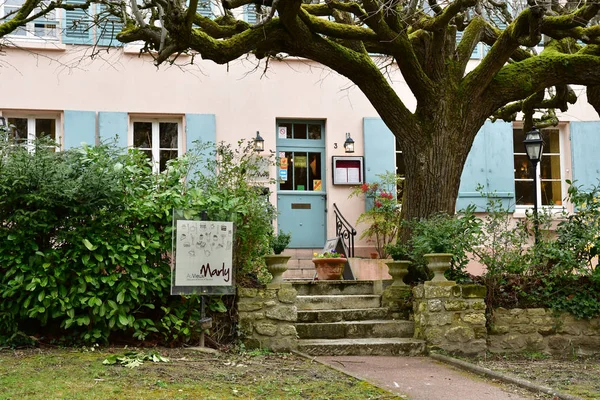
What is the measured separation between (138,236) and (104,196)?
1.73 feet

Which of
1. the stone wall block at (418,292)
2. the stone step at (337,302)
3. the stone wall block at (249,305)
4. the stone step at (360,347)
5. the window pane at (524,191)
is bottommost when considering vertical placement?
the stone step at (360,347)

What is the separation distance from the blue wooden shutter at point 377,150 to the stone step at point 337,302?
14.9 ft

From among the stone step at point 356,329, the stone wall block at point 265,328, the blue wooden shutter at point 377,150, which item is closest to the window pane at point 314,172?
the blue wooden shutter at point 377,150

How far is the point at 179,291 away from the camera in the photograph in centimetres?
748

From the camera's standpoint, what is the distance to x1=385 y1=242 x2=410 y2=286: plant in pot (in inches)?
359

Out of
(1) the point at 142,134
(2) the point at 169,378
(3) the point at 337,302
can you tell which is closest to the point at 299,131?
(1) the point at 142,134

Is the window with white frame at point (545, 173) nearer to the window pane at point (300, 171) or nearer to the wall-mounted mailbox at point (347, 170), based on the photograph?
the wall-mounted mailbox at point (347, 170)

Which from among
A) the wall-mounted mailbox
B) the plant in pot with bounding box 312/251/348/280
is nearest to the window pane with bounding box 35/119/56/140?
the wall-mounted mailbox

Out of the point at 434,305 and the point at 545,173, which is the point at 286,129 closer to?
the point at 545,173

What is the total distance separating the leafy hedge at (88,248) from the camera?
7.43m

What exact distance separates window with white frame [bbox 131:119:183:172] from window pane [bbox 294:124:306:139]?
83.8 inches

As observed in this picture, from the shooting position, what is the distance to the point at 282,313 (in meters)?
8.02

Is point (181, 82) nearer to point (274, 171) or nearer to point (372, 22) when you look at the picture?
point (274, 171)

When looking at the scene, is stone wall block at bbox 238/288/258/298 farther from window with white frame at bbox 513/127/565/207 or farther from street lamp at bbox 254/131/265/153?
window with white frame at bbox 513/127/565/207
